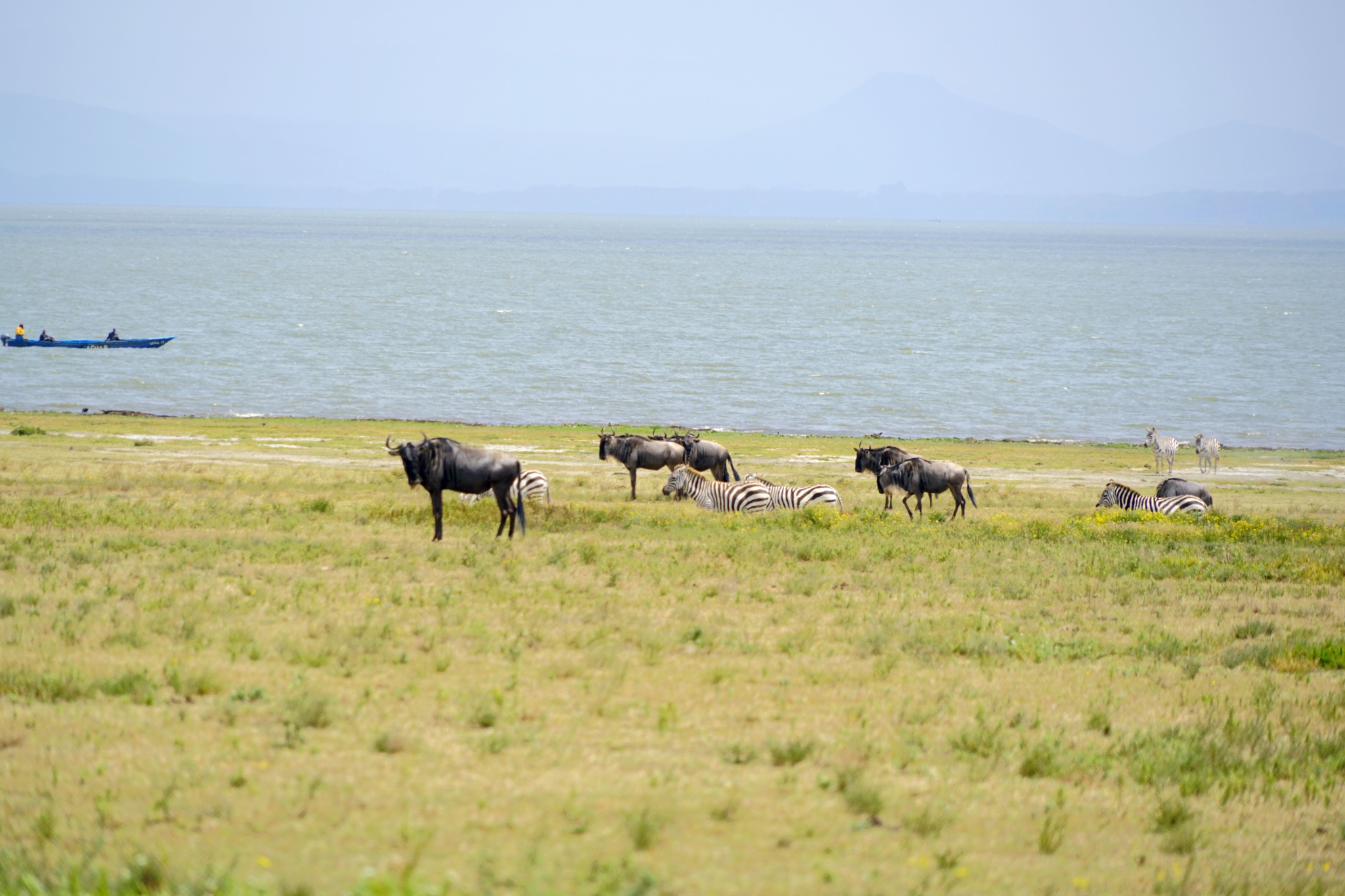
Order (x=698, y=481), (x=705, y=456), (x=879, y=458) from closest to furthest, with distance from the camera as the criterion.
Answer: (x=698, y=481) < (x=879, y=458) < (x=705, y=456)

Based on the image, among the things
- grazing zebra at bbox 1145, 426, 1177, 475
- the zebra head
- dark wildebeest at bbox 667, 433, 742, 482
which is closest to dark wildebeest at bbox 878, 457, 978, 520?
dark wildebeest at bbox 667, 433, 742, 482

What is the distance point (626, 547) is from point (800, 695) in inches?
347

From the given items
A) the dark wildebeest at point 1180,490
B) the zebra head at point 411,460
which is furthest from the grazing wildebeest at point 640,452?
the dark wildebeest at point 1180,490

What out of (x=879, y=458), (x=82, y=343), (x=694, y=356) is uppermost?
(x=694, y=356)

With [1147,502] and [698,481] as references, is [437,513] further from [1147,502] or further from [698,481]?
[1147,502]

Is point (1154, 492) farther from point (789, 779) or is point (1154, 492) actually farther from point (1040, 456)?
point (789, 779)

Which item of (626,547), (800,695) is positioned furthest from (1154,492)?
(800,695)

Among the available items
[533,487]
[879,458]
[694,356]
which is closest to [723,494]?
[533,487]

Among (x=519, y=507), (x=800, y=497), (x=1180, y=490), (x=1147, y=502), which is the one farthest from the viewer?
(x=1180, y=490)

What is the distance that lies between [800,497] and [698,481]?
2.87m

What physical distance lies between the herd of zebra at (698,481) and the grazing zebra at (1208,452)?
16419 millimetres

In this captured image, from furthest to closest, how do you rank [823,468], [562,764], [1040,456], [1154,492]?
[1040,456], [823,468], [1154,492], [562,764]

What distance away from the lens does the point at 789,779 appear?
380 inches

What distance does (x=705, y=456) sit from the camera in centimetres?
3106
